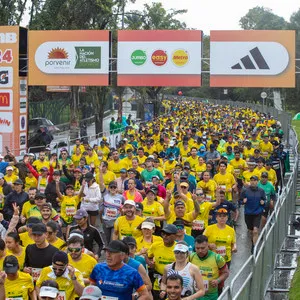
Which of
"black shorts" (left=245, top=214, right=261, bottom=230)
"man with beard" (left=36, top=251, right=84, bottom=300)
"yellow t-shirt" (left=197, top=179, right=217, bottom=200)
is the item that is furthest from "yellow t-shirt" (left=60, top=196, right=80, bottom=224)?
"man with beard" (left=36, top=251, right=84, bottom=300)

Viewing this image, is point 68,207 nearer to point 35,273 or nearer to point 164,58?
point 35,273

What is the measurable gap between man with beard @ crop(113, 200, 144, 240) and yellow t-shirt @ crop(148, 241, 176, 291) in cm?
133

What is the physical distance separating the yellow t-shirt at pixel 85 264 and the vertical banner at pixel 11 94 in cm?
1706

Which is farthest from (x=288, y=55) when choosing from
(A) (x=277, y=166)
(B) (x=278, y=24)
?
(B) (x=278, y=24)

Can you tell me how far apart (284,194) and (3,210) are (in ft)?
16.6

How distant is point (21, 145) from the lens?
25.9m

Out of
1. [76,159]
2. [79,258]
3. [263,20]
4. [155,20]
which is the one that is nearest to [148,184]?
[76,159]

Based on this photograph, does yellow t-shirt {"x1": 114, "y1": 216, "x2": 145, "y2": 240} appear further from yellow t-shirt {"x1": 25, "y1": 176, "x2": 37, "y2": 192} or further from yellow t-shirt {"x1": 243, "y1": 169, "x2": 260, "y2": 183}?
yellow t-shirt {"x1": 243, "y1": 169, "x2": 260, "y2": 183}

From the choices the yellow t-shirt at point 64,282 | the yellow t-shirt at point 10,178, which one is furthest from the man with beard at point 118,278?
the yellow t-shirt at point 10,178

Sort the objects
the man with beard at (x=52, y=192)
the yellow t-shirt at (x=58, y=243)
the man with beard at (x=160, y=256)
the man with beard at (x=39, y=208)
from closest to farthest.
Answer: the man with beard at (x=160, y=256) < the yellow t-shirt at (x=58, y=243) < the man with beard at (x=39, y=208) < the man with beard at (x=52, y=192)

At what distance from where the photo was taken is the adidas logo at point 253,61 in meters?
26.4

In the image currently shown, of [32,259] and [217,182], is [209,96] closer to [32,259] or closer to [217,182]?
[217,182]

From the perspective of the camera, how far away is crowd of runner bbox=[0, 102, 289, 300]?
7777 millimetres

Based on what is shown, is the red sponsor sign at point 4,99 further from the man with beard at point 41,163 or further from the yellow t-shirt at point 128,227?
the yellow t-shirt at point 128,227
